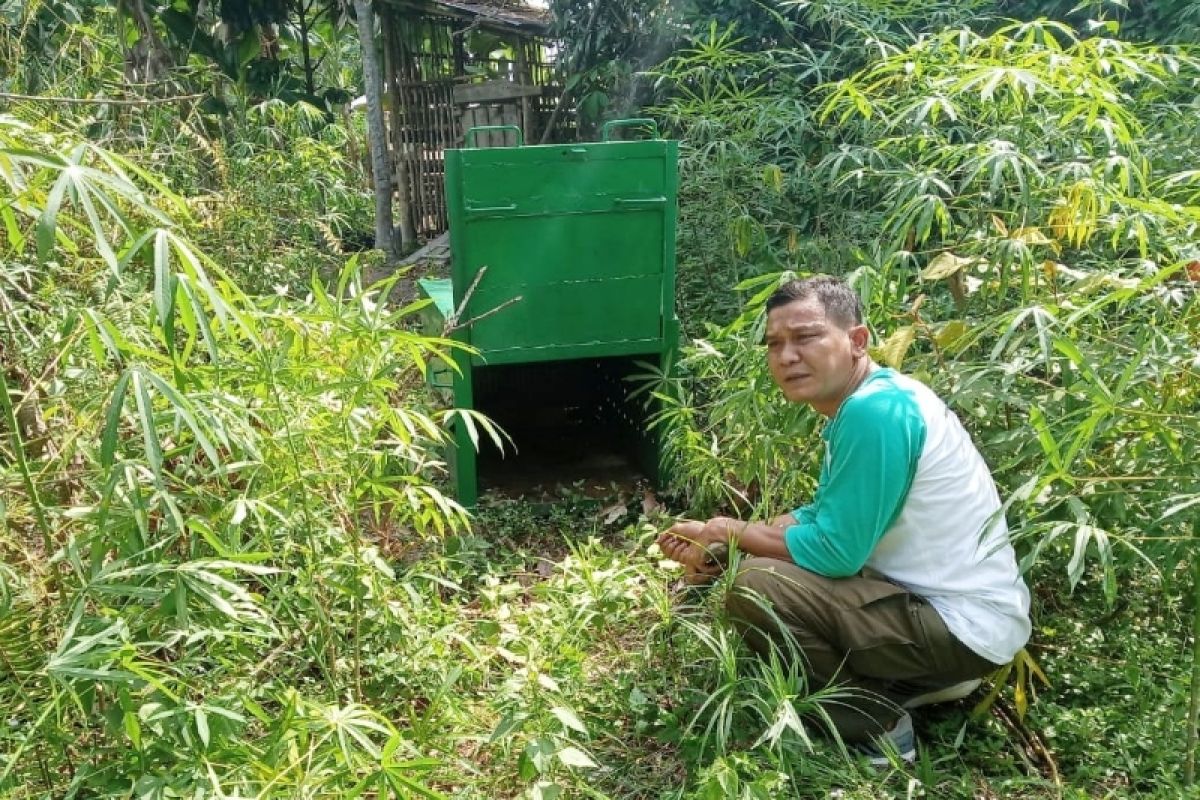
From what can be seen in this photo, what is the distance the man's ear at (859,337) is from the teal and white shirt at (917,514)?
0.24 feet

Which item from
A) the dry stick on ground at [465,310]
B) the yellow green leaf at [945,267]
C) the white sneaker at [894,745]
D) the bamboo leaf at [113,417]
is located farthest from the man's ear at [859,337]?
the bamboo leaf at [113,417]

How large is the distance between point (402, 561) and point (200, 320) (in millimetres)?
2141

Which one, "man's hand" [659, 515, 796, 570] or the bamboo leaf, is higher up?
the bamboo leaf

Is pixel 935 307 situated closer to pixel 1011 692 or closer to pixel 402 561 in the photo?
pixel 1011 692

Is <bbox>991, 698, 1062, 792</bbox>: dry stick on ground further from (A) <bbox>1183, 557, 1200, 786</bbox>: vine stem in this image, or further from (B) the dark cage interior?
(B) the dark cage interior

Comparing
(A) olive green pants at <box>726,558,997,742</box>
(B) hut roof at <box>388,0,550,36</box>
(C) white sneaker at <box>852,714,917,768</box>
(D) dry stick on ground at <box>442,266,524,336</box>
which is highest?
(B) hut roof at <box>388,0,550,36</box>

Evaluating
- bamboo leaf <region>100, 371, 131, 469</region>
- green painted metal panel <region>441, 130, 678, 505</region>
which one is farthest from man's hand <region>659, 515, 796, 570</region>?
bamboo leaf <region>100, 371, 131, 469</region>

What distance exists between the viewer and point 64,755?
2.04m

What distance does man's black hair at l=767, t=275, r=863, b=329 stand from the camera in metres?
2.42

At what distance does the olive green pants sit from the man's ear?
0.57 meters

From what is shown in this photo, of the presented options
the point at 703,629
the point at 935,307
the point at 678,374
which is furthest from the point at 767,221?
the point at 703,629

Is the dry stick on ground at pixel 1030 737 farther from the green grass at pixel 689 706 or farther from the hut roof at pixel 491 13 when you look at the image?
the hut roof at pixel 491 13

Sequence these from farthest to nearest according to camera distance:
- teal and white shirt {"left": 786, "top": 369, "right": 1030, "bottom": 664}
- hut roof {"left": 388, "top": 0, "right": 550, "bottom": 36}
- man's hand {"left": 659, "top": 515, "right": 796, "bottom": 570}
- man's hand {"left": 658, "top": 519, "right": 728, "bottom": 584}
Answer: hut roof {"left": 388, "top": 0, "right": 550, "bottom": 36} < man's hand {"left": 658, "top": 519, "right": 728, "bottom": 584} < man's hand {"left": 659, "top": 515, "right": 796, "bottom": 570} < teal and white shirt {"left": 786, "top": 369, "right": 1030, "bottom": 664}

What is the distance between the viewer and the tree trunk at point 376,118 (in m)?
7.91
